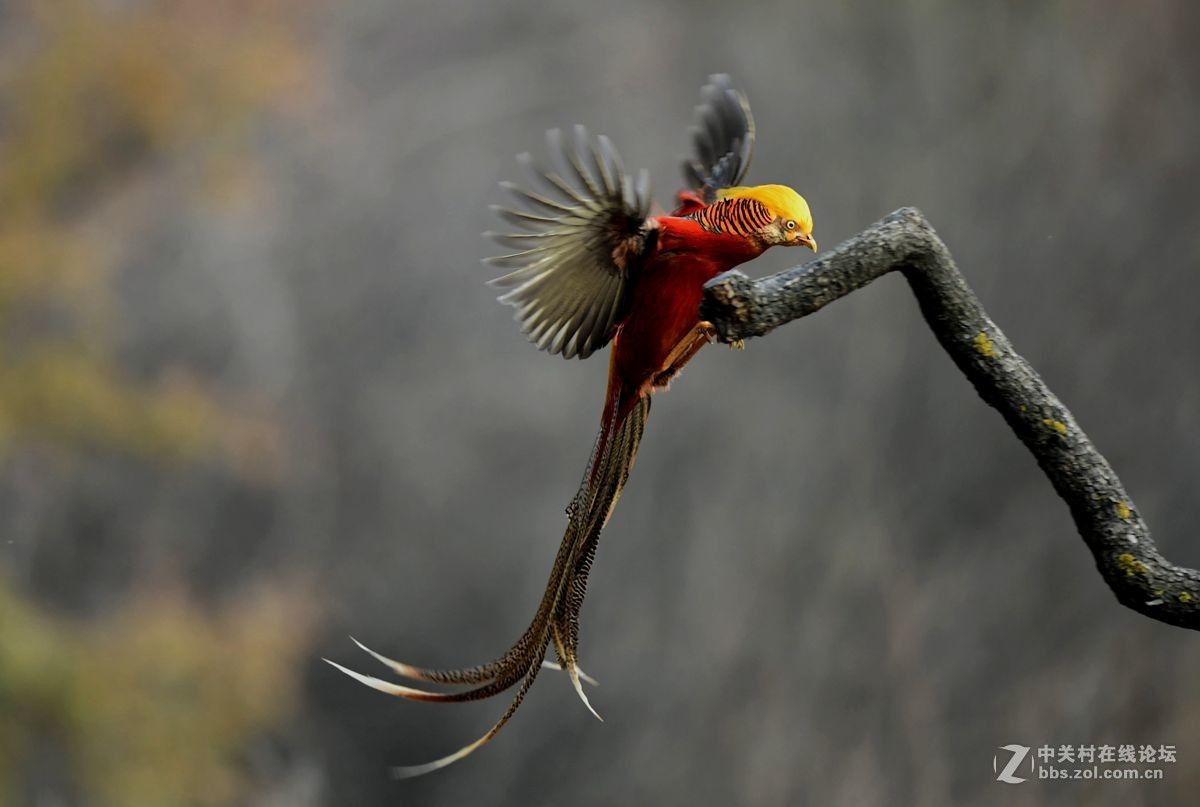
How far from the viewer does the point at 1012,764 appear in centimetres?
331

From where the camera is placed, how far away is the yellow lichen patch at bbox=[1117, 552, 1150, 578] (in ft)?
4.09

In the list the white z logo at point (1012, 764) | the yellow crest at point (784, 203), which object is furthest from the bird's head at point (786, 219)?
the white z logo at point (1012, 764)

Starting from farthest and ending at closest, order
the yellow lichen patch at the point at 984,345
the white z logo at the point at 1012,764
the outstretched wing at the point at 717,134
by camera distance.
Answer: the white z logo at the point at 1012,764
the outstretched wing at the point at 717,134
the yellow lichen patch at the point at 984,345

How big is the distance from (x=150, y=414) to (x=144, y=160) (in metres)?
0.68

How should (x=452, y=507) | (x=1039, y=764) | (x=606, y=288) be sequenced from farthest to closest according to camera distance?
1. (x=452, y=507)
2. (x=1039, y=764)
3. (x=606, y=288)

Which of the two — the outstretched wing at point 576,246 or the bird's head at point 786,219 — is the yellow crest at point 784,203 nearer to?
the bird's head at point 786,219

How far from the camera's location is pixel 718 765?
3.49m

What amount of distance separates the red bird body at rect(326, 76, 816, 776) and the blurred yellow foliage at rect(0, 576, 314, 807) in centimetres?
242

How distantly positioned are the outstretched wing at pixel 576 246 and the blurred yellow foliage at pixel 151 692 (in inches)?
96.9

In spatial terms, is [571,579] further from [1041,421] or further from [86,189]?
[86,189]

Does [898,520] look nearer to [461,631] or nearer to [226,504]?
[461,631]

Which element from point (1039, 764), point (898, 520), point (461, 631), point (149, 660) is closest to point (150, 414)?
point (149, 660)

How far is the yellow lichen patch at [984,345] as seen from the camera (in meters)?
1.23

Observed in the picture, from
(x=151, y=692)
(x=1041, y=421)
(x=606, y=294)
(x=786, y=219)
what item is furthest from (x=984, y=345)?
(x=151, y=692)
